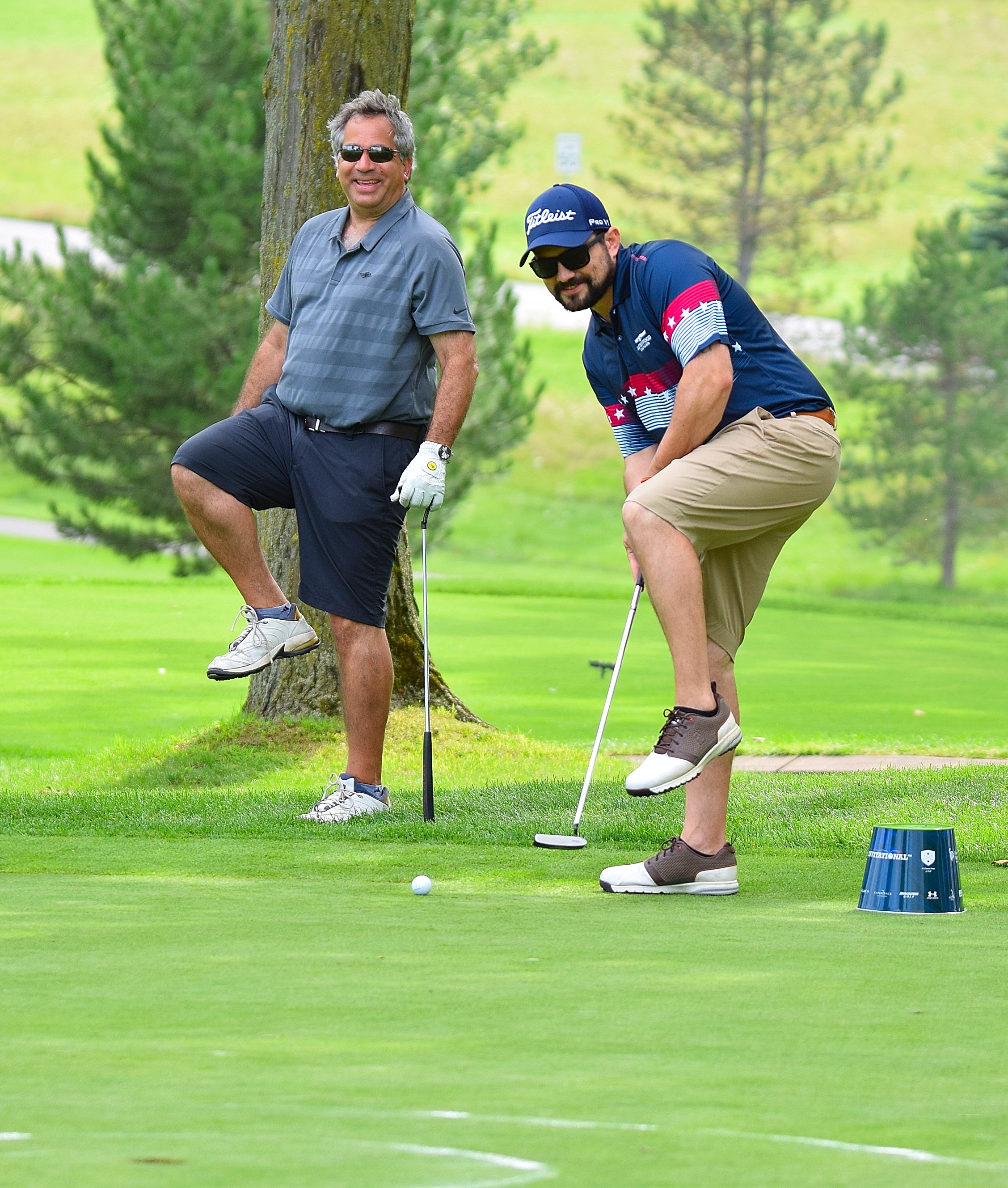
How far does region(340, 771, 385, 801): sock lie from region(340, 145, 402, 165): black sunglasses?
1792 millimetres

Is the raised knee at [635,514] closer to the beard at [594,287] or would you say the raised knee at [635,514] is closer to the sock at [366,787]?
the beard at [594,287]

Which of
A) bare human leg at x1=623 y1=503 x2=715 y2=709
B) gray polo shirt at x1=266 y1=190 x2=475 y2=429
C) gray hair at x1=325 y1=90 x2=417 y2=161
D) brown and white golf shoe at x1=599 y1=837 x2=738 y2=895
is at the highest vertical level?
gray hair at x1=325 y1=90 x2=417 y2=161

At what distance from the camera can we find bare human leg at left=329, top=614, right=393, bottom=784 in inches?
214

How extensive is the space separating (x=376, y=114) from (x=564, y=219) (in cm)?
136

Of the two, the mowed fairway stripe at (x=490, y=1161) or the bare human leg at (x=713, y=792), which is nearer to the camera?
the mowed fairway stripe at (x=490, y=1161)

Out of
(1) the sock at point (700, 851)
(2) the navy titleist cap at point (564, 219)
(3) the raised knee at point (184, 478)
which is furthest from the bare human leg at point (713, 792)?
(3) the raised knee at point (184, 478)

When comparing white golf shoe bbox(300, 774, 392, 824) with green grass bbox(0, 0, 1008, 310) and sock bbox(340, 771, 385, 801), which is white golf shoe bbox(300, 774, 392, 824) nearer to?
sock bbox(340, 771, 385, 801)

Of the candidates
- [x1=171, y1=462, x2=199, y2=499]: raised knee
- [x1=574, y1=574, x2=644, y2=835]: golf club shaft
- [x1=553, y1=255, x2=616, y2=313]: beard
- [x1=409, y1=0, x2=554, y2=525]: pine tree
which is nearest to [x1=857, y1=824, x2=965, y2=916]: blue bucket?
[x1=574, y1=574, x2=644, y2=835]: golf club shaft

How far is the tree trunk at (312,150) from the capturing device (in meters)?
7.10

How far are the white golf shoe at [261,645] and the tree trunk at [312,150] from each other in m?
1.59

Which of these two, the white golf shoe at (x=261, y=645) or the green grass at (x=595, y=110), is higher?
the green grass at (x=595, y=110)

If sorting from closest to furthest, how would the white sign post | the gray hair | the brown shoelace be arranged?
the brown shoelace < the gray hair < the white sign post

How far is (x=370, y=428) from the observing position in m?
5.37

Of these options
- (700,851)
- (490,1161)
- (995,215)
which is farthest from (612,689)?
(995,215)
